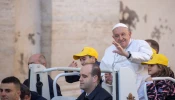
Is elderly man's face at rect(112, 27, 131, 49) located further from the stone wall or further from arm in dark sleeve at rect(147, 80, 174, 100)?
the stone wall

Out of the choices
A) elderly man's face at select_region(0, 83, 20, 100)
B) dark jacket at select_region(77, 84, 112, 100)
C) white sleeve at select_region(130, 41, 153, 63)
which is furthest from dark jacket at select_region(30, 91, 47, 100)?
white sleeve at select_region(130, 41, 153, 63)

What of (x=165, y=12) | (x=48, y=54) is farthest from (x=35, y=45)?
(x=165, y=12)

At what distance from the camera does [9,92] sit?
5.81 metres

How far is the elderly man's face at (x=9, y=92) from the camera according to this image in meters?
5.77

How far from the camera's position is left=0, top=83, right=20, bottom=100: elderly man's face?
227 inches

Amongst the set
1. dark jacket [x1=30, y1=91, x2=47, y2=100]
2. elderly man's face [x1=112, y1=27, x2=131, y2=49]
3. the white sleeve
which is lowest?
dark jacket [x1=30, y1=91, x2=47, y2=100]

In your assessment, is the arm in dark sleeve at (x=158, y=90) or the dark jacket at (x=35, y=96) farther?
the dark jacket at (x=35, y=96)

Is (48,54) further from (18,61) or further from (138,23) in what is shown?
(138,23)

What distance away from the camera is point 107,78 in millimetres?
5805

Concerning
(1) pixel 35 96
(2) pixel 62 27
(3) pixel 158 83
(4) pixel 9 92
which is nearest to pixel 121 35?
(3) pixel 158 83

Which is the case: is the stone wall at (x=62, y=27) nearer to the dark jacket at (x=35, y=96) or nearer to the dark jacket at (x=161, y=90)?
the dark jacket at (x=35, y=96)

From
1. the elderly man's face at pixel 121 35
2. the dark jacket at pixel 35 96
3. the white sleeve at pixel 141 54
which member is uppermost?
the elderly man's face at pixel 121 35

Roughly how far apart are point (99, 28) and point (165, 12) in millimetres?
1760

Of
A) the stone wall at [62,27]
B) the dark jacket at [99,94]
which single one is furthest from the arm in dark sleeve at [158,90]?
the stone wall at [62,27]
